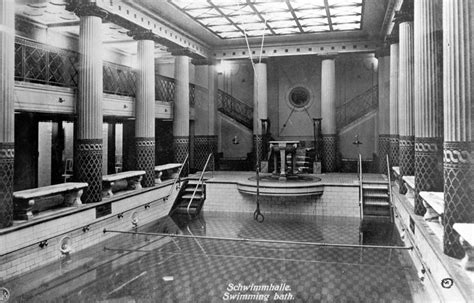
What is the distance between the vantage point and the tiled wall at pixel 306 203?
39.1 feet

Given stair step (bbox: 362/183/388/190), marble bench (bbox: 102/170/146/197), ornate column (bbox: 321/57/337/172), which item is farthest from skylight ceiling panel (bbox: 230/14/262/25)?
stair step (bbox: 362/183/388/190)

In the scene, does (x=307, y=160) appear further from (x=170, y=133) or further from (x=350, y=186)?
(x=170, y=133)

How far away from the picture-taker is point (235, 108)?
19406mm

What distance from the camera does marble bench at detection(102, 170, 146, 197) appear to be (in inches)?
400

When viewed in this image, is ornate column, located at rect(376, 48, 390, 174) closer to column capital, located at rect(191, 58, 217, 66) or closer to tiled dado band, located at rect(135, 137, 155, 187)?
column capital, located at rect(191, 58, 217, 66)

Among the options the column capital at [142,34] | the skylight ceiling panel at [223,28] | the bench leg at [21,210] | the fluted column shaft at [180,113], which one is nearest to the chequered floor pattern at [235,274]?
the bench leg at [21,210]

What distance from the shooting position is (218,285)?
19.4ft

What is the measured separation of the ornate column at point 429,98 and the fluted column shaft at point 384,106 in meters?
8.25

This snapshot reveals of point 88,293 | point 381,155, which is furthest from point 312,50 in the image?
point 88,293

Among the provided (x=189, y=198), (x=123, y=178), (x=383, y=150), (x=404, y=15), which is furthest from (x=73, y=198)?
(x=383, y=150)

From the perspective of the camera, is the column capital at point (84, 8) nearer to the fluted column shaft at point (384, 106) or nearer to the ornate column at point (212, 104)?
the ornate column at point (212, 104)

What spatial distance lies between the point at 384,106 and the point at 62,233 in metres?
12.8

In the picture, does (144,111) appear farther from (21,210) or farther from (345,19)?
(345,19)

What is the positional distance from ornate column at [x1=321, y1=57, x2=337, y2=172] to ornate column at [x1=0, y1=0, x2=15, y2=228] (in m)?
12.4
